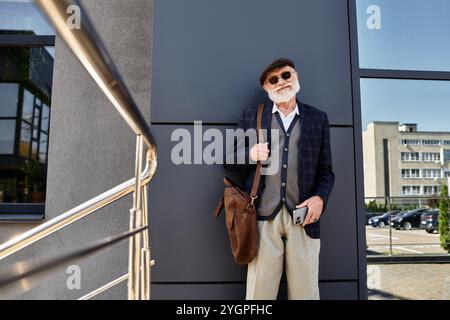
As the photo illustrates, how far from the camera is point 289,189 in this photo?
1816 mm

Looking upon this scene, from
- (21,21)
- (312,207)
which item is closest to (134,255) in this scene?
(312,207)

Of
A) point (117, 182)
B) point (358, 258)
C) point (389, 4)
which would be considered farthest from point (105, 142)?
point (389, 4)

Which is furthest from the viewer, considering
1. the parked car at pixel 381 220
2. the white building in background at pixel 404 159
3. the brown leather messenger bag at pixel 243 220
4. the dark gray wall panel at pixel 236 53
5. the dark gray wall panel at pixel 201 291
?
the white building in background at pixel 404 159

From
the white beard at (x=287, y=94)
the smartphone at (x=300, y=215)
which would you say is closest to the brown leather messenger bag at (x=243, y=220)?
the smartphone at (x=300, y=215)

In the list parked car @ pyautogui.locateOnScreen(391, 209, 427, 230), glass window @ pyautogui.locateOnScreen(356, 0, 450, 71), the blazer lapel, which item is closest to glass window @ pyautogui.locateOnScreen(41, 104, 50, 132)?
the blazer lapel

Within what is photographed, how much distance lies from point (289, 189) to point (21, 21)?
272 cm

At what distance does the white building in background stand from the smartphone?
114 cm

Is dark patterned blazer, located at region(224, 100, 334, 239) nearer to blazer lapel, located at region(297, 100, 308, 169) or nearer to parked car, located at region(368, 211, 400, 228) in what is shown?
blazer lapel, located at region(297, 100, 308, 169)

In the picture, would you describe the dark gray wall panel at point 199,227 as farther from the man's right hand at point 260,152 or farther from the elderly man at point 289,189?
Result: the man's right hand at point 260,152

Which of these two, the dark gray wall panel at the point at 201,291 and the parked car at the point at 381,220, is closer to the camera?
the dark gray wall panel at the point at 201,291

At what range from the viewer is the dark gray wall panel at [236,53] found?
2.24 meters

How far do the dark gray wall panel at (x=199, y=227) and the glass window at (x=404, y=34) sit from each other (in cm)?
117

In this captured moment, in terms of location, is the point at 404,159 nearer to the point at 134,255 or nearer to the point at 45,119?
the point at 134,255

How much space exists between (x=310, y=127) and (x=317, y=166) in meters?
0.21
